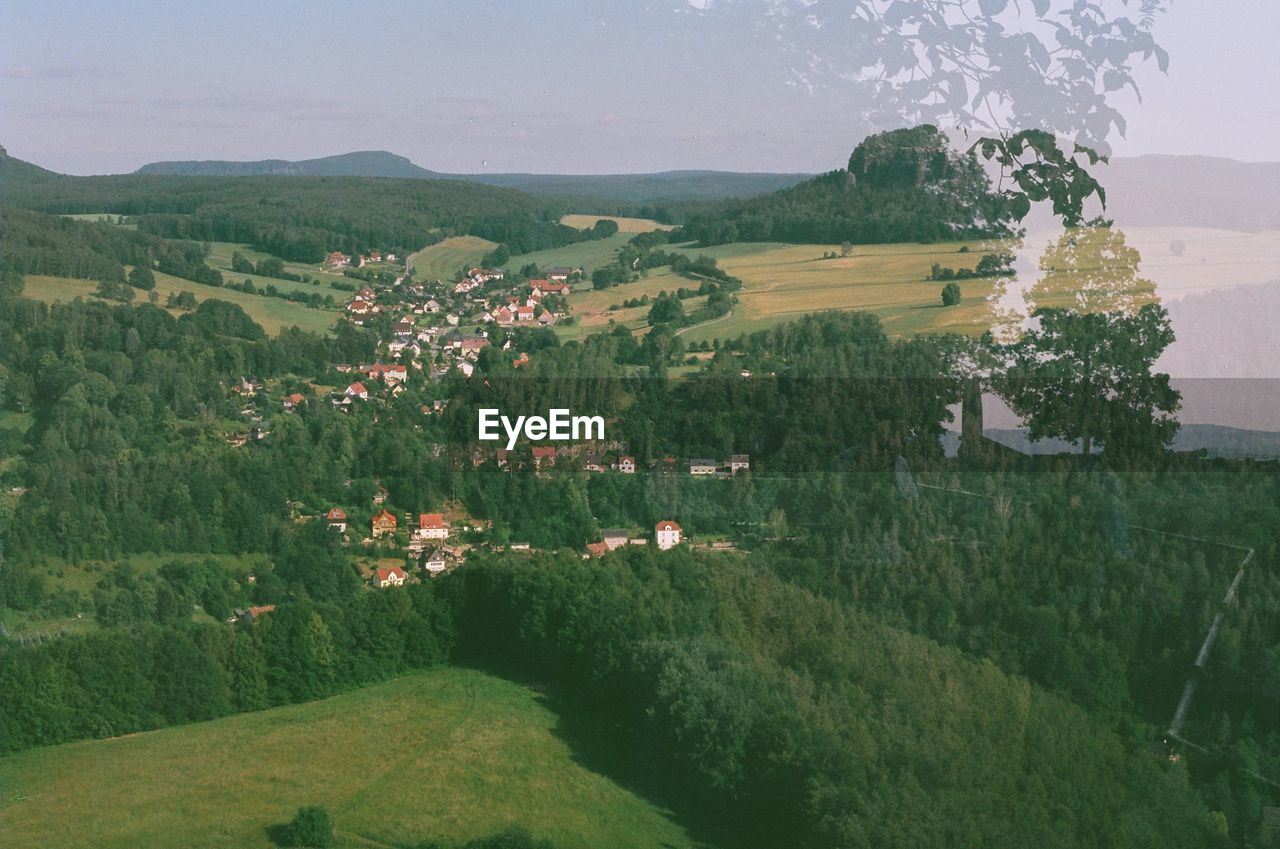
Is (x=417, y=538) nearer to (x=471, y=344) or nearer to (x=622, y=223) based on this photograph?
(x=471, y=344)

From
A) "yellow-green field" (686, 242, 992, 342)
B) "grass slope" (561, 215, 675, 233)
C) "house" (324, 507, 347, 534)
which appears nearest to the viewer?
"yellow-green field" (686, 242, 992, 342)

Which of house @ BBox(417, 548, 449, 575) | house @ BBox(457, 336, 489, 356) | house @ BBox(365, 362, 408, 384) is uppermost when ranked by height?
house @ BBox(457, 336, 489, 356)

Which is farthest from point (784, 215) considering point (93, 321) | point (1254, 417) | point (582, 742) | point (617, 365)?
point (93, 321)

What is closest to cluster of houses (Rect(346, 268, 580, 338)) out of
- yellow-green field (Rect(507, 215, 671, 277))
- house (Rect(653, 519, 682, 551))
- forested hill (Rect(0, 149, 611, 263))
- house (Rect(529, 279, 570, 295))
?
house (Rect(529, 279, 570, 295))

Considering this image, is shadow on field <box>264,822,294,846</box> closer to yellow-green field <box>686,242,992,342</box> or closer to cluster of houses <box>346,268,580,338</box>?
yellow-green field <box>686,242,992,342</box>

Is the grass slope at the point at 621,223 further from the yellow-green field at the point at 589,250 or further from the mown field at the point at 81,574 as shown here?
the mown field at the point at 81,574
